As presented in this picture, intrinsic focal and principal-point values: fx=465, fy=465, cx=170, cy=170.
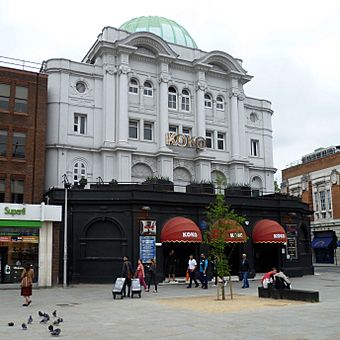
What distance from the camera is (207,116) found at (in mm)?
42125

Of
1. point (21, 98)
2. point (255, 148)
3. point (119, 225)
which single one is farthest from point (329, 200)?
point (21, 98)

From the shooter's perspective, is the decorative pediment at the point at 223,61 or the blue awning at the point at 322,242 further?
the blue awning at the point at 322,242

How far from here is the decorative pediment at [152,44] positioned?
3853 centimetres

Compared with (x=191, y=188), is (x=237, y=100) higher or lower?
higher

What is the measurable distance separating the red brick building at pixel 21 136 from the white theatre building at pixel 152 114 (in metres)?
3.97

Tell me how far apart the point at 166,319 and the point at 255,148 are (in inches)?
1293

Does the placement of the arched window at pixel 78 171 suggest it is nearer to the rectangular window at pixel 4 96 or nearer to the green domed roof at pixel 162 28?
the rectangular window at pixel 4 96

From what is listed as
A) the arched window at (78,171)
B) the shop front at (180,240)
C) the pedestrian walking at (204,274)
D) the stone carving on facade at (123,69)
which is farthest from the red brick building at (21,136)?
the pedestrian walking at (204,274)

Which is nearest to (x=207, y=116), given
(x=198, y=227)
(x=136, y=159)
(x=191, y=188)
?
(x=136, y=159)

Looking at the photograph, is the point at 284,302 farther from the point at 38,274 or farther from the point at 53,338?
the point at 38,274

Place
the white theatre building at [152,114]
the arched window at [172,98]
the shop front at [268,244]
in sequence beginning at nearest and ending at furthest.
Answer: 1. the shop front at [268,244]
2. the white theatre building at [152,114]
3. the arched window at [172,98]

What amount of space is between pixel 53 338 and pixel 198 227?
20615 mm

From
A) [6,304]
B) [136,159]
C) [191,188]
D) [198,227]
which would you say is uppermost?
[136,159]

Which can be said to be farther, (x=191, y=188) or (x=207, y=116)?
(x=207, y=116)
